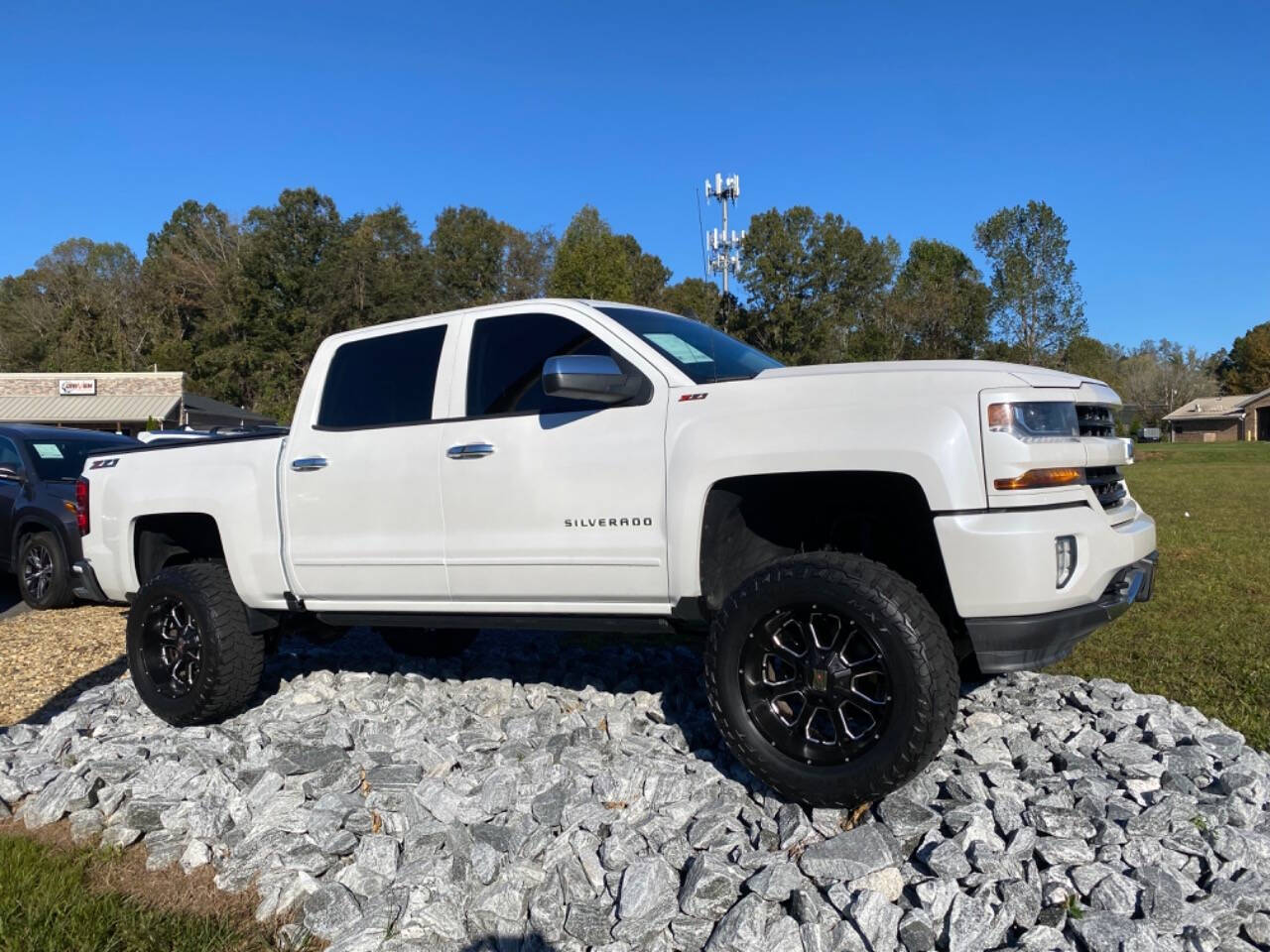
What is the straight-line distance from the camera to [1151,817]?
131 inches

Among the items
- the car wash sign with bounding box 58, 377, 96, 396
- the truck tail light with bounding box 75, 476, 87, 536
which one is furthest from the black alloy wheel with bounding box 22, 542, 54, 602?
the car wash sign with bounding box 58, 377, 96, 396

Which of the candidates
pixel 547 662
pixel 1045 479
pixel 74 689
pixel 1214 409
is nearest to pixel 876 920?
pixel 1045 479

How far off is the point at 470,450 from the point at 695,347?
114cm

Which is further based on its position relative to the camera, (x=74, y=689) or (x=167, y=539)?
(x=74, y=689)

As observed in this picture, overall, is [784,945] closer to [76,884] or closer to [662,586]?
[662,586]

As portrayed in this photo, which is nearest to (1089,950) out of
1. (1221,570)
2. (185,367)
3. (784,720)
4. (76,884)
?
(784,720)

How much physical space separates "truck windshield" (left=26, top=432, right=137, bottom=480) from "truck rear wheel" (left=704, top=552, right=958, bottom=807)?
307 inches

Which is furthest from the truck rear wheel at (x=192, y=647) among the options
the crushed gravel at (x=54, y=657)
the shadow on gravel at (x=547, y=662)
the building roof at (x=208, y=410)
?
the building roof at (x=208, y=410)

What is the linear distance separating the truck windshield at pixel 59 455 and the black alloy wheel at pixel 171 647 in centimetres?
477

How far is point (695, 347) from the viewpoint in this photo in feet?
14.9

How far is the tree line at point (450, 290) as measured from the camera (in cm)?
4159

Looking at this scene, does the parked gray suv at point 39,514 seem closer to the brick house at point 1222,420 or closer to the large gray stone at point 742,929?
the large gray stone at point 742,929

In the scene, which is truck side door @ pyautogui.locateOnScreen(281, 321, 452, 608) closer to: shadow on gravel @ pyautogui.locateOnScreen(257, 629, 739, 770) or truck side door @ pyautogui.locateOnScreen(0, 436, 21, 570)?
shadow on gravel @ pyautogui.locateOnScreen(257, 629, 739, 770)

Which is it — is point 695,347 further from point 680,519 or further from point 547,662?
point 547,662
